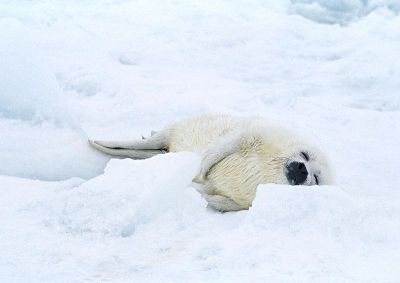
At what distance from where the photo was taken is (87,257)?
216cm

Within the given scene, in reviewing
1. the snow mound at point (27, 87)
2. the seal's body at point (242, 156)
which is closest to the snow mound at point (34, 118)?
the snow mound at point (27, 87)

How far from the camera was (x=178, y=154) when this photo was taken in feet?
10.3

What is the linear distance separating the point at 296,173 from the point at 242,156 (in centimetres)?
52

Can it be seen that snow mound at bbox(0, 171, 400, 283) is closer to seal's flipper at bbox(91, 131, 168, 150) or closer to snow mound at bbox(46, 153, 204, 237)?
snow mound at bbox(46, 153, 204, 237)

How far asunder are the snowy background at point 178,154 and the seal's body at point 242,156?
33 centimetres

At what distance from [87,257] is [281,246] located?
0.71m

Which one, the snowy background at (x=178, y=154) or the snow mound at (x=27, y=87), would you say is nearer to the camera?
the snowy background at (x=178, y=154)

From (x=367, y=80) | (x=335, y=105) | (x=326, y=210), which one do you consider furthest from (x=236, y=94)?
Answer: (x=326, y=210)

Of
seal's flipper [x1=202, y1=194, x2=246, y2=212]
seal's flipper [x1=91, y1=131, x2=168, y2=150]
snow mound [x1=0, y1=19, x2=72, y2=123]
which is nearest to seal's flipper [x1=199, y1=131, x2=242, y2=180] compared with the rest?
seal's flipper [x1=202, y1=194, x2=246, y2=212]

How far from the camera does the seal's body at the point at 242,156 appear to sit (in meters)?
3.42

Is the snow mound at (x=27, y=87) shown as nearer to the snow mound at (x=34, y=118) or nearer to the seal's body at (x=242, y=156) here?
the snow mound at (x=34, y=118)

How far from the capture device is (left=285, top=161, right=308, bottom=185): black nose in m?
3.29

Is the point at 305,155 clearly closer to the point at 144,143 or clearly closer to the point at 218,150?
the point at 218,150

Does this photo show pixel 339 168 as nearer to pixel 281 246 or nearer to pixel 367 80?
pixel 281 246
